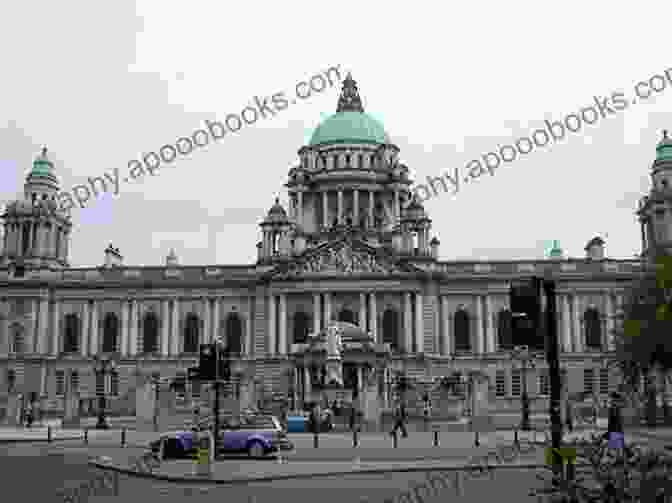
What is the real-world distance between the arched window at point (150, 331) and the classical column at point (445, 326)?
25724mm

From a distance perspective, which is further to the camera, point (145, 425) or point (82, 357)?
point (82, 357)

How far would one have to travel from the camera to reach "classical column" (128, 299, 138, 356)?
75.4 metres

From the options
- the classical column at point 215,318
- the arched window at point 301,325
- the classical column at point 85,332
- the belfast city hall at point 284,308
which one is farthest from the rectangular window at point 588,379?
the classical column at point 85,332

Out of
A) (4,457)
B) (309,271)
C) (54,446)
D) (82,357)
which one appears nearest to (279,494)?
(4,457)

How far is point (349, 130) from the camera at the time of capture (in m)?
95.5

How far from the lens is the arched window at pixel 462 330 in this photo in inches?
2906

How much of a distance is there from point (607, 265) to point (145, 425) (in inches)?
1734

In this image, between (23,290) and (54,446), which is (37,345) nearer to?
(23,290)

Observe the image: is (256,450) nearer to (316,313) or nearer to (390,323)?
(316,313)

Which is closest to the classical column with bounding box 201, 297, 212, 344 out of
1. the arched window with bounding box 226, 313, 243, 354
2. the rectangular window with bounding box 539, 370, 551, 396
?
the arched window with bounding box 226, 313, 243, 354

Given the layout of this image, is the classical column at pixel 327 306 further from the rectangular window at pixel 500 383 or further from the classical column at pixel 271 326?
the rectangular window at pixel 500 383

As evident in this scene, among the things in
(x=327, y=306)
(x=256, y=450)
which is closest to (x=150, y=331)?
(x=327, y=306)

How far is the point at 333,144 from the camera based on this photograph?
9375 centimetres

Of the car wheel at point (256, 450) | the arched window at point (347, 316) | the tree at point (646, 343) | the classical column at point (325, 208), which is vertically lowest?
the car wheel at point (256, 450)
